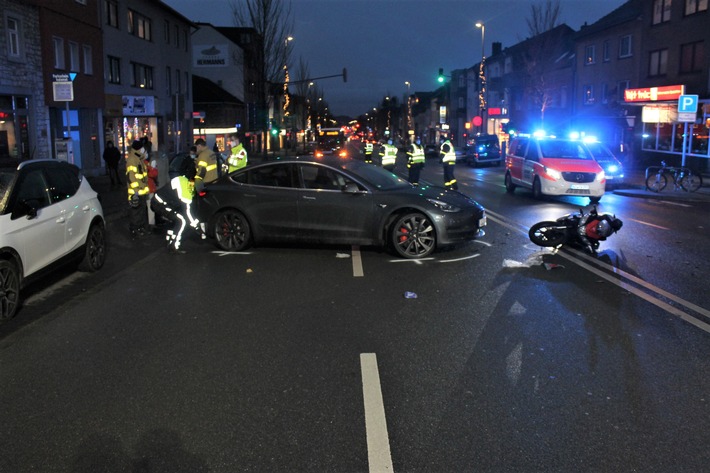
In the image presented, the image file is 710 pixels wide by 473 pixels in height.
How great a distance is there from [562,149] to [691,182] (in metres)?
5.57

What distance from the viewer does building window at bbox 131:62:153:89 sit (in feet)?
119

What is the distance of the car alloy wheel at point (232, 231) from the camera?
417 inches

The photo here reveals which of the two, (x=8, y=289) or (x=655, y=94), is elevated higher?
(x=655, y=94)

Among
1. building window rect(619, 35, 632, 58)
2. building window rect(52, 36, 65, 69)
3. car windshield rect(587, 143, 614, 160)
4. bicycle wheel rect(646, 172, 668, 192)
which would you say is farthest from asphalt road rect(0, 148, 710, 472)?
building window rect(619, 35, 632, 58)

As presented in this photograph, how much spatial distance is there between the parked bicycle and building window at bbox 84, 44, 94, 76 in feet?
76.7

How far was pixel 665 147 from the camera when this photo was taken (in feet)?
112

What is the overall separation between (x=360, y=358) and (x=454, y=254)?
4990mm

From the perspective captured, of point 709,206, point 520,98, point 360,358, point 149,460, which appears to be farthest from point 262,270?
point 520,98

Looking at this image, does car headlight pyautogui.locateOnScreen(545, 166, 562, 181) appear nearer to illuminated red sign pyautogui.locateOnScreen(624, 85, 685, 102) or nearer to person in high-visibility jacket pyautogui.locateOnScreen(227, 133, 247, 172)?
person in high-visibility jacket pyautogui.locateOnScreen(227, 133, 247, 172)

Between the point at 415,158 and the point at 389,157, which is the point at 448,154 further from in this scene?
the point at 389,157

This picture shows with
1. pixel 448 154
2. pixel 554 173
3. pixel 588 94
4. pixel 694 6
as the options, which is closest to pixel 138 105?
pixel 448 154

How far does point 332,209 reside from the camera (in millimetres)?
10047

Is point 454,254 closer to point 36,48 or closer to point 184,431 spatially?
point 184,431

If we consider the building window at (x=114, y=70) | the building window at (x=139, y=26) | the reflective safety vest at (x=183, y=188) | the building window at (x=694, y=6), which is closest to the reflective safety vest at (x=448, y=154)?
the reflective safety vest at (x=183, y=188)
